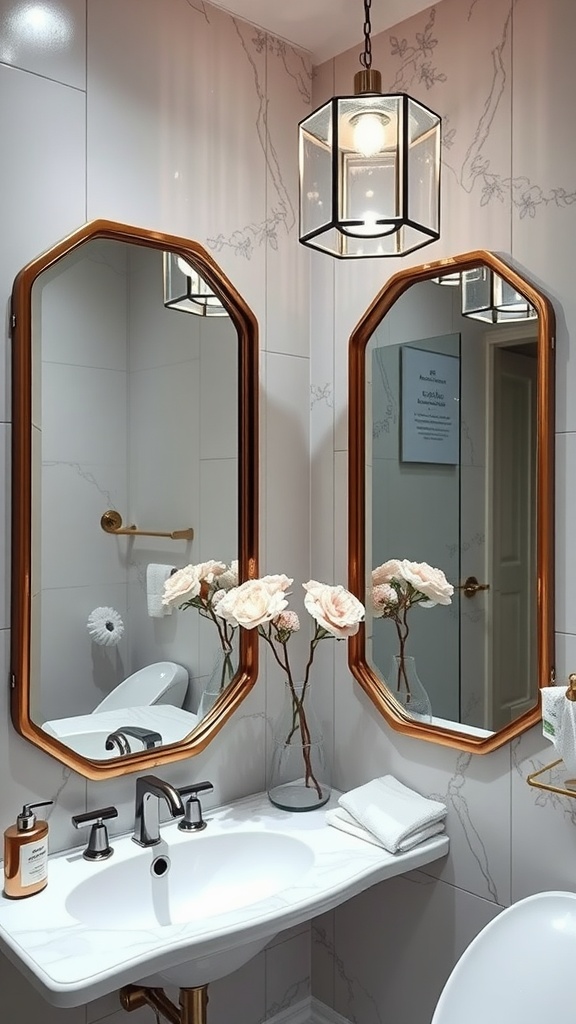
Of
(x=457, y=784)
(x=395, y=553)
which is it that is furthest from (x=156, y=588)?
(x=457, y=784)

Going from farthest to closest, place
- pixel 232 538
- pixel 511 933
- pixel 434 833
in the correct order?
pixel 232 538
pixel 434 833
pixel 511 933

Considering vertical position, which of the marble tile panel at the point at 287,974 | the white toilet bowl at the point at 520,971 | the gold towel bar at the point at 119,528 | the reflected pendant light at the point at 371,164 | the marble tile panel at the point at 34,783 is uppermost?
the reflected pendant light at the point at 371,164

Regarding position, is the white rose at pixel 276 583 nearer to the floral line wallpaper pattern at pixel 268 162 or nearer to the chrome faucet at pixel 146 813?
the chrome faucet at pixel 146 813

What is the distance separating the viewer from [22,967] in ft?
3.99

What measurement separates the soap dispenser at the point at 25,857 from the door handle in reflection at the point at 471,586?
93 centimetres

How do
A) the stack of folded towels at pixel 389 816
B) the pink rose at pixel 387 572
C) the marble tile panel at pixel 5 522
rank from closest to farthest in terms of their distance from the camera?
the marble tile panel at pixel 5 522 → the stack of folded towels at pixel 389 816 → the pink rose at pixel 387 572

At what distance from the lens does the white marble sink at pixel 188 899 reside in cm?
121

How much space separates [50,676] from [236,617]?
40 centimetres

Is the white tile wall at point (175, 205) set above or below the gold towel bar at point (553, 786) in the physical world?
above

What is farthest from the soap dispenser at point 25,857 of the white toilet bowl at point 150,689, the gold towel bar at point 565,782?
the gold towel bar at point 565,782

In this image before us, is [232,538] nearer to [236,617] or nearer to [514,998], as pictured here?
[236,617]

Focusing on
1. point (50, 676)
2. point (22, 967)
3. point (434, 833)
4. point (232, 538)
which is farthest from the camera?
point (232, 538)

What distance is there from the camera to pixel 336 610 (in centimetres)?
172

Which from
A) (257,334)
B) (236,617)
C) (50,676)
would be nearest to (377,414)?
(257,334)
